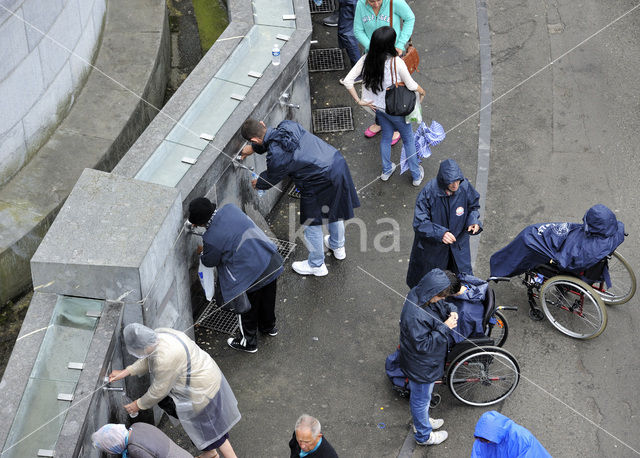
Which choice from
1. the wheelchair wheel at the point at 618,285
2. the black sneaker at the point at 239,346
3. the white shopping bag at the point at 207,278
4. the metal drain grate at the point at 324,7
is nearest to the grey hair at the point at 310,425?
the white shopping bag at the point at 207,278

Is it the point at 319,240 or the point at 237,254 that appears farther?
the point at 319,240

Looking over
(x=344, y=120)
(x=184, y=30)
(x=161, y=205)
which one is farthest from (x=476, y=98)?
(x=161, y=205)

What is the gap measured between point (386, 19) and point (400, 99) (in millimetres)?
1119

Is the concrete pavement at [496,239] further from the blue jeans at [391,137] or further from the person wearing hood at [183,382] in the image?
the person wearing hood at [183,382]

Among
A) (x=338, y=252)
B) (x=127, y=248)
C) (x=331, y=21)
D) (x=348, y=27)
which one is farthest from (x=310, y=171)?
(x=331, y=21)

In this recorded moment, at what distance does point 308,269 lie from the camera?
29.2 ft

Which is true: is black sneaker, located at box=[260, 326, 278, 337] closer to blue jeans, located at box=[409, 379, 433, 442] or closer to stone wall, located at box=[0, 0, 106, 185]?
blue jeans, located at box=[409, 379, 433, 442]

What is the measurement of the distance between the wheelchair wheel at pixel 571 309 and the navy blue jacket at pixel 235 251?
271cm

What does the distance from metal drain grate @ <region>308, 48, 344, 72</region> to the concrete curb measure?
197cm

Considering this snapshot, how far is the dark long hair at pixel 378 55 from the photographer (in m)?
8.61

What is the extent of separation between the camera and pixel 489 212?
9500 mm

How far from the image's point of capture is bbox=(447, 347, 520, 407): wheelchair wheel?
24.1ft

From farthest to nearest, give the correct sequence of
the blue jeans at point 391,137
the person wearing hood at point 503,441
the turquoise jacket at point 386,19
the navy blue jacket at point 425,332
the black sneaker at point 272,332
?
1. the turquoise jacket at point 386,19
2. the blue jeans at point 391,137
3. the black sneaker at point 272,332
4. the navy blue jacket at point 425,332
5. the person wearing hood at point 503,441

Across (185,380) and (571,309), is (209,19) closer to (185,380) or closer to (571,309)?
(571,309)
